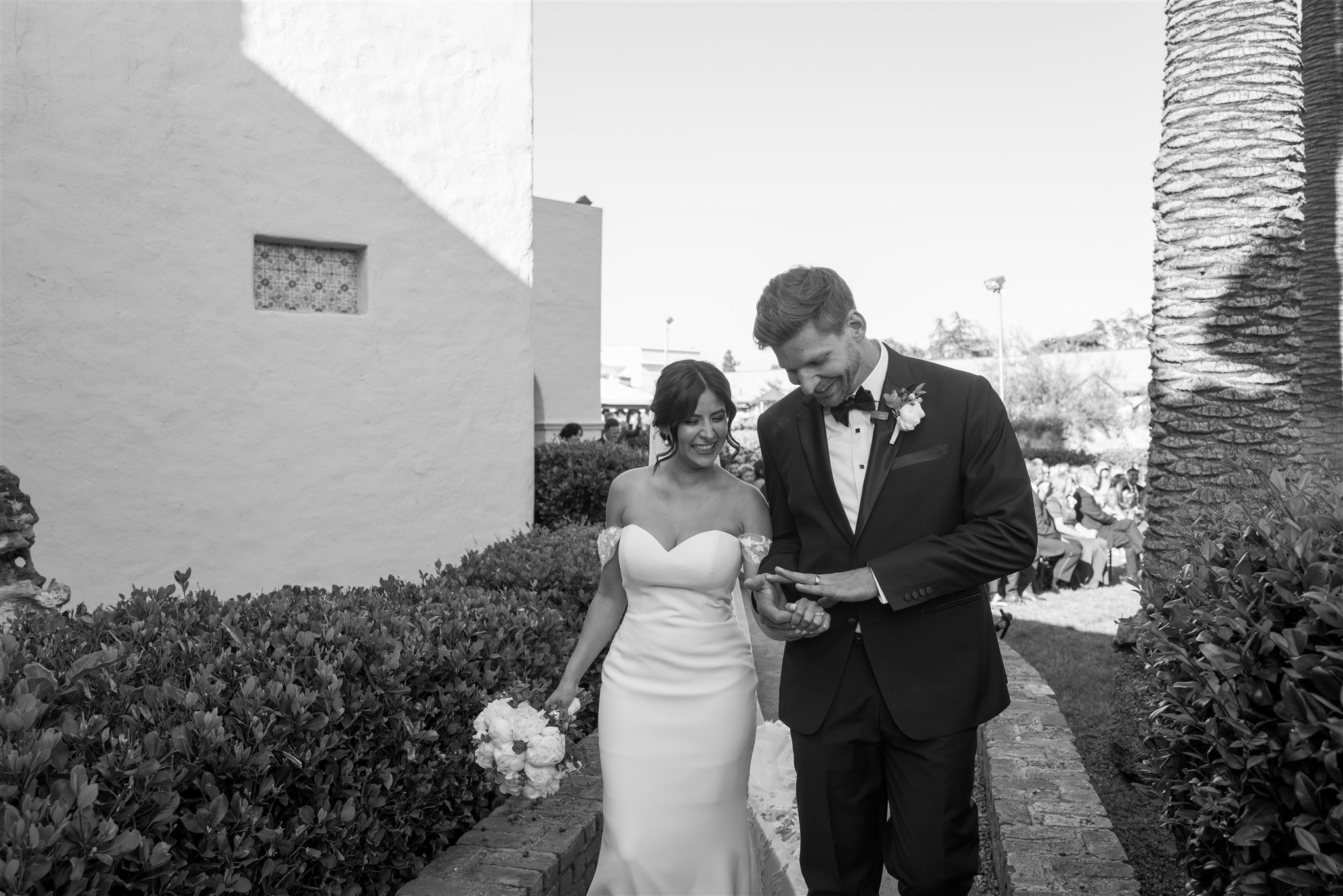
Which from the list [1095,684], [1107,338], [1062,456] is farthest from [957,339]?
[1095,684]

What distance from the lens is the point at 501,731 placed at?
354 centimetres

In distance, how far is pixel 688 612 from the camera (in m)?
3.91

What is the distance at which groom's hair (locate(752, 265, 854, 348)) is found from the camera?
3.20 metres

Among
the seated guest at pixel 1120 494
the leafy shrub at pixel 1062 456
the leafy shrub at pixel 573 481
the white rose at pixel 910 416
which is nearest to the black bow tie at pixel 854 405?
the white rose at pixel 910 416

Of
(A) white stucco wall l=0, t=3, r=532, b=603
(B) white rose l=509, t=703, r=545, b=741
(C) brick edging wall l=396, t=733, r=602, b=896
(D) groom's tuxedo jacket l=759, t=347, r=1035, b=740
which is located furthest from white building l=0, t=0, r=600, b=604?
(D) groom's tuxedo jacket l=759, t=347, r=1035, b=740

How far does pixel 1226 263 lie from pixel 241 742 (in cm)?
542

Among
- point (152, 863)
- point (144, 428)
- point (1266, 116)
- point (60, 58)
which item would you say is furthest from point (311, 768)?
point (60, 58)

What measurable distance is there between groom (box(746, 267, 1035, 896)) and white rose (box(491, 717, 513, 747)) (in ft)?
3.25

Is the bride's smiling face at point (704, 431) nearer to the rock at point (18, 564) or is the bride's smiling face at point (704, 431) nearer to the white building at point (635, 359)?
the rock at point (18, 564)

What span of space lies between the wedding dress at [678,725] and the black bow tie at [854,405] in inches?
31.8

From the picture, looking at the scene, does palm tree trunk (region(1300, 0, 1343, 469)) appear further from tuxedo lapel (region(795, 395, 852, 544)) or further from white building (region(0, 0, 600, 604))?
white building (region(0, 0, 600, 604))

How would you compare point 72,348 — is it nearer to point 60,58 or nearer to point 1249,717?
point 60,58

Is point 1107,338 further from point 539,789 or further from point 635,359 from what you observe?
point 539,789

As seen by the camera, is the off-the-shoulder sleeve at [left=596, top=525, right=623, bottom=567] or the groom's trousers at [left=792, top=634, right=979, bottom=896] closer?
the groom's trousers at [left=792, top=634, right=979, bottom=896]
